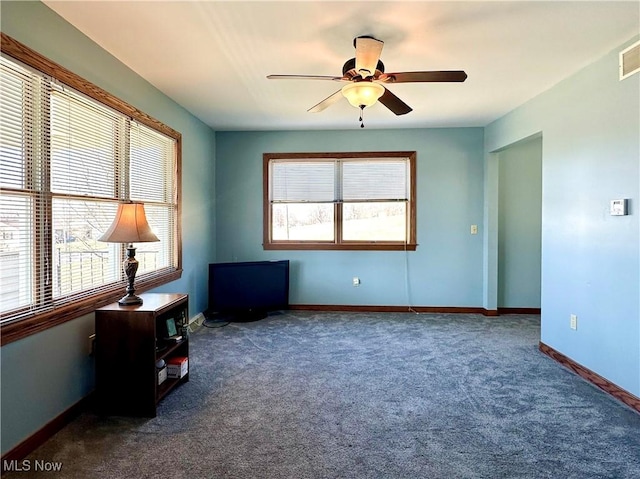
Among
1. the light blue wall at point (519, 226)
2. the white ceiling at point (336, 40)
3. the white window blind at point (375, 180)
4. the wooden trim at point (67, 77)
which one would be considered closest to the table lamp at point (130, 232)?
the wooden trim at point (67, 77)

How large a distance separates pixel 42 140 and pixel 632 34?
393 centimetres

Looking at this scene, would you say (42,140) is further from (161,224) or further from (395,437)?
(395,437)

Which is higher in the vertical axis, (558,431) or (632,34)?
(632,34)

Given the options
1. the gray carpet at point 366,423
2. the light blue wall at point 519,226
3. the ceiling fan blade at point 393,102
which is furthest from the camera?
the light blue wall at point 519,226

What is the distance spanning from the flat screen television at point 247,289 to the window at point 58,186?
124 centimetres

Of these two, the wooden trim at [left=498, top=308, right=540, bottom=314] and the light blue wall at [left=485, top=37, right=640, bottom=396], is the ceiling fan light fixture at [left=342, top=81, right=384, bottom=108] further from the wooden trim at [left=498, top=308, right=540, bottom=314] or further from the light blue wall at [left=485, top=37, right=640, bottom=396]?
the wooden trim at [left=498, top=308, right=540, bottom=314]

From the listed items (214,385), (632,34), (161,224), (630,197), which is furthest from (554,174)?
(161,224)

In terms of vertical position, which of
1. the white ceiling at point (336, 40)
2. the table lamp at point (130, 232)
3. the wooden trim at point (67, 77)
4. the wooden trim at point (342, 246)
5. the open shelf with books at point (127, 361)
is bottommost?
the open shelf with books at point (127, 361)

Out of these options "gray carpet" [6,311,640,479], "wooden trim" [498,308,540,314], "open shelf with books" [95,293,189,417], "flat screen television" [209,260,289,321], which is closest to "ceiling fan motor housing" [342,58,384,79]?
"open shelf with books" [95,293,189,417]

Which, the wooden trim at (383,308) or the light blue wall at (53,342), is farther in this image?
the wooden trim at (383,308)

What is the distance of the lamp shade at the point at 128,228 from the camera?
237 cm

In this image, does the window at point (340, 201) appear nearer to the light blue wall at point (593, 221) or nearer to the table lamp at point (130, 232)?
the light blue wall at point (593, 221)

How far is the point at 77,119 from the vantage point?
2.44 metres

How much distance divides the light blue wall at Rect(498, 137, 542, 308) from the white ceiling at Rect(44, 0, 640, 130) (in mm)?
1417
